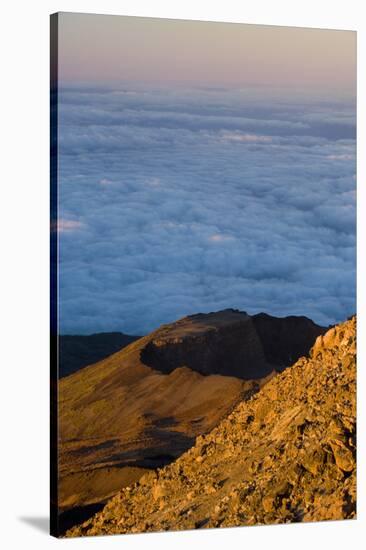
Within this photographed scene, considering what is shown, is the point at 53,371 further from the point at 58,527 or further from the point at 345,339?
the point at 345,339

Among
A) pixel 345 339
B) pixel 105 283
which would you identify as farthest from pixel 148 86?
pixel 345 339

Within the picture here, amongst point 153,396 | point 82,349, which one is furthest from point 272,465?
point 82,349

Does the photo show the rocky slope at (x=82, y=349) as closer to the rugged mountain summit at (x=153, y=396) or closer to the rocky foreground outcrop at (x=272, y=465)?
the rugged mountain summit at (x=153, y=396)

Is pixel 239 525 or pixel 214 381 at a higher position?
pixel 214 381

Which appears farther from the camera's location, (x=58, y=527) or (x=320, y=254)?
(x=320, y=254)

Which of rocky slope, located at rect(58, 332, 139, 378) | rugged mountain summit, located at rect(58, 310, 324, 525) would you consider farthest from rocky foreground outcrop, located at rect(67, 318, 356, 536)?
rocky slope, located at rect(58, 332, 139, 378)

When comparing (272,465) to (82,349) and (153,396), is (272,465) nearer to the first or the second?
(153,396)

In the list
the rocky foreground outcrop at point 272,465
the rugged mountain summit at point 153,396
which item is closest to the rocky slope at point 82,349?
the rugged mountain summit at point 153,396
